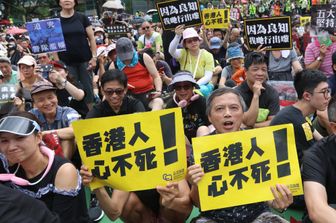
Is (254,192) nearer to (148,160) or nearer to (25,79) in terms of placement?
(148,160)

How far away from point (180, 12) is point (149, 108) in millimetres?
2010

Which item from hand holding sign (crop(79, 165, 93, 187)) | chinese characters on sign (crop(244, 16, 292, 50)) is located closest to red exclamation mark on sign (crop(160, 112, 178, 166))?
hand holding sign (crop(79, 165, 93, 187))

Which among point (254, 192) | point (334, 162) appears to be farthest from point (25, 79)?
point (334, 162)

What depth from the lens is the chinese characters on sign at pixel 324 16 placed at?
18.1ft

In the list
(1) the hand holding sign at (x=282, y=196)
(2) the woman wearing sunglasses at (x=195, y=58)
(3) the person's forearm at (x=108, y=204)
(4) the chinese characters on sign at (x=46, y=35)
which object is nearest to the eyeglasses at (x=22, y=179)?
(3) the person's forearm at (x=108, y=204)

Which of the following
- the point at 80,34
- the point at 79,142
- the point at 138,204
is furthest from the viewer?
the point at 80,34

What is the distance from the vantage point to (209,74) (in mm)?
5375

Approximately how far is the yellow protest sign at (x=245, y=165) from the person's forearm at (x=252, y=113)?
63.2 inches

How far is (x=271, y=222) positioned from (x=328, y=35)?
3925 mm

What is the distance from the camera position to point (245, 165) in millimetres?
2355

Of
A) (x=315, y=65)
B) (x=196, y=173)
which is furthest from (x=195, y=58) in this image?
(x=196, y=173)

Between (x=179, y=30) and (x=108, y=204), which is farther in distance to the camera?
(x=179, y=30)

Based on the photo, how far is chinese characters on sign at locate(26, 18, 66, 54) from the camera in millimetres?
4996

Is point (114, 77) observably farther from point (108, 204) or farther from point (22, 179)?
point (22, 179)
